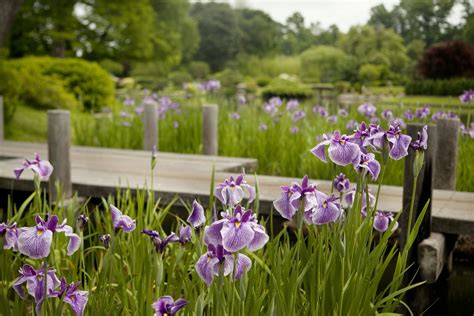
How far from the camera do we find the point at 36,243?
1.74 meters

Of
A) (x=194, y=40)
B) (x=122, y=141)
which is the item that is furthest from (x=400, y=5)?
(x=194, y=40)

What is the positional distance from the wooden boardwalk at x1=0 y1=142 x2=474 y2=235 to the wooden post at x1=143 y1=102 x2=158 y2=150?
0.46 meters

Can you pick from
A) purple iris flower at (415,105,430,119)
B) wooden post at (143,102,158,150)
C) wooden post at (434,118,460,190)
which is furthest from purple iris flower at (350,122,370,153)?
wooden post at (143,102,158,150)

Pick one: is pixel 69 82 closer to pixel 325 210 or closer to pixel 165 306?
pixel 325 210

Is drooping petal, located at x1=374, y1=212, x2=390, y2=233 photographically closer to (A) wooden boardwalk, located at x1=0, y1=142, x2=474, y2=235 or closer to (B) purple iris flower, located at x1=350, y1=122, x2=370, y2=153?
(B) purple iris flower, located at x1=350, y1=122, x2=370, y2=153

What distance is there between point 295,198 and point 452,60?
1077cm

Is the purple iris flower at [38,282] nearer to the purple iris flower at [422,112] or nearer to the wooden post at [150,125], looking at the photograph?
the purple iris flower at [422,112]

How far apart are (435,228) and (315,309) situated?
73.7 inches

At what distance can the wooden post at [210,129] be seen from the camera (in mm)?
6574

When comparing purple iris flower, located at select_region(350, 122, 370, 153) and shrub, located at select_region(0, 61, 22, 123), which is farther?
shrub, located at select_region(0, 61, 22, 123)

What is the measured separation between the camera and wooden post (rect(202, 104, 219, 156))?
6.57m

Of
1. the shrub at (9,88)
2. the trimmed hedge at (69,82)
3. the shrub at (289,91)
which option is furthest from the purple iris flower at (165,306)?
the shrub at (289,91)

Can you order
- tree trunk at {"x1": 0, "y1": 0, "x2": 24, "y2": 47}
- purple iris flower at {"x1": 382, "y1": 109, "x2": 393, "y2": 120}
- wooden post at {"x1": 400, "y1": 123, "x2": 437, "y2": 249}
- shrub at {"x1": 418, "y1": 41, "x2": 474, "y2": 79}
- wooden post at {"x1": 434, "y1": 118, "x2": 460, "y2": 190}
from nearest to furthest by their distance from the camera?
wooden post at {"x1": 400, "y1": 123, "x2": 437, "y2": 249} < wooden post at {"x1": 434, "y1": 118, "x2": 460, "y2": 190} < purple iris flower at {"x1": 382, "y1": 109, "x2": 393, "y2": 120} < tree trunk at {"x1": 0, "y1": 0, "x2": 24, "y2": 47} < shrub at {"x1": 418, "y1": 41, "x2": 474, "y2": 79}

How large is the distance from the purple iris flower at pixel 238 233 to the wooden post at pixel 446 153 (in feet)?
11.2
